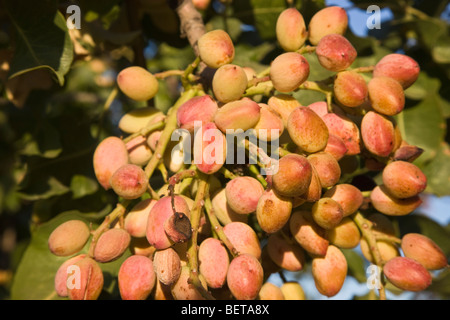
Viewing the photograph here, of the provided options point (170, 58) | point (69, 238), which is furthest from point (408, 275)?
point (170, 58)

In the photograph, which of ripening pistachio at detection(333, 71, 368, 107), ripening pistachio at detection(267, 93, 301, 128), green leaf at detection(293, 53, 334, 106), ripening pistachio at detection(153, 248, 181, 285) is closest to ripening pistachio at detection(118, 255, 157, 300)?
ripening pistachio at detection(153, 248, 181, 285)

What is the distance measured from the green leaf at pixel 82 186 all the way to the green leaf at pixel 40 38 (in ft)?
1.18

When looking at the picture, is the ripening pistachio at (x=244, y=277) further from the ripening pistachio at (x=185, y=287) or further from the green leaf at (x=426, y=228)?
the green leaf at (x=426, y=228)

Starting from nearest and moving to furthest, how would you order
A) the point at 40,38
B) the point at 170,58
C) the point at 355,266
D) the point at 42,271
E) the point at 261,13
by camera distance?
the point at 40,38
the point at 42,271
the point at 261,13
the point at 355,266
the point at 170,58

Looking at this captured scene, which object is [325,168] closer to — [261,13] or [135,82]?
[135,82]

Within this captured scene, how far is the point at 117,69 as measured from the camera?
1.48 meters

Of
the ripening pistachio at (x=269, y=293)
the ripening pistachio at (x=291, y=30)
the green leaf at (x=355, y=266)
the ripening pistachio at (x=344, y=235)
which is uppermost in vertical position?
the ripening pistachio at (x=291, y=30)

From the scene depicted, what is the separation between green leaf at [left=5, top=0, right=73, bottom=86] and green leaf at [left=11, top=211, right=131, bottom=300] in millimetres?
370

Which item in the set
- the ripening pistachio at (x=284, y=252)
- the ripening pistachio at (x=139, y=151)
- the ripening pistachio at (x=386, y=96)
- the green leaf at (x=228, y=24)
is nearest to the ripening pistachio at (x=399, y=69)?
the ripening pistachio at (x=386, y=96)

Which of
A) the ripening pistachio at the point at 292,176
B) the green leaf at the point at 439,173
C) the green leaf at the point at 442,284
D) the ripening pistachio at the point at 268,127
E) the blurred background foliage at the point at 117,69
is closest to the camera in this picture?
the ripening pistachio at the point at 292,176

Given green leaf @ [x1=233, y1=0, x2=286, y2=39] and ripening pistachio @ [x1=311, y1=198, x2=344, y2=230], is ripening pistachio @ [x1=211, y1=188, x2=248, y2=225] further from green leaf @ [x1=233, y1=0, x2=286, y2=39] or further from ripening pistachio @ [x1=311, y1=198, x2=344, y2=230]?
green leaf @ [x1=233, y1=0, x2=286, y2=39]

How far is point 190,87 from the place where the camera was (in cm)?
98

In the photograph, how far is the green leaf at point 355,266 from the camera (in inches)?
59.4

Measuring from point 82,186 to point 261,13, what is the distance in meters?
0.72
